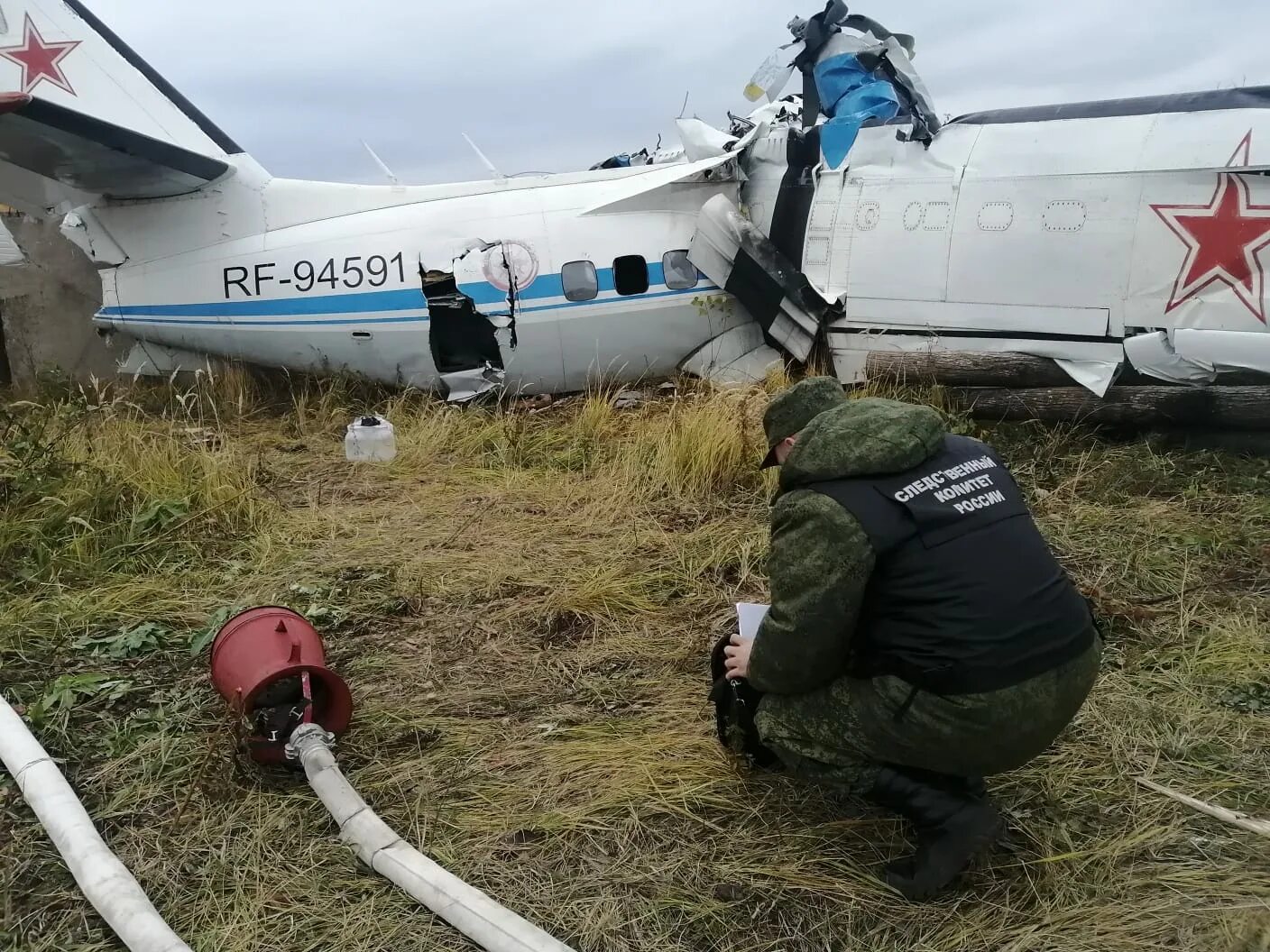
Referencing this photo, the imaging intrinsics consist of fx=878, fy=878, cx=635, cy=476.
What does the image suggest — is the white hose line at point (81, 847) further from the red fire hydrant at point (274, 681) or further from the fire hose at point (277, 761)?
the red fire hydrant at point (274, 681)

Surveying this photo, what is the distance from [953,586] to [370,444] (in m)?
5.43

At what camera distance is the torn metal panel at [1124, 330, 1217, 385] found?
5879 mm

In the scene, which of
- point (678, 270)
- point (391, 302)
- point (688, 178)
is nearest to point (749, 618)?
point (678, 270)

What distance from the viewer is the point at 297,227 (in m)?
8.15

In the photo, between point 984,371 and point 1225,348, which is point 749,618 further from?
point 1225,348

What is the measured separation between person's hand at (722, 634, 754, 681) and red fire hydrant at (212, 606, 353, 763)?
137cm

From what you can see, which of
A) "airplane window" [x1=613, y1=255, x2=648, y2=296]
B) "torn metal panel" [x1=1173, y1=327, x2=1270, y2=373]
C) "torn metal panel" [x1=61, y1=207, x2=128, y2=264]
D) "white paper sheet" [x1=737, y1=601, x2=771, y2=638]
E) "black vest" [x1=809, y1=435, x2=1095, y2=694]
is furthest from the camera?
→ "torn metal panel" [x1=61, y1=207, x2=128, y2=264]

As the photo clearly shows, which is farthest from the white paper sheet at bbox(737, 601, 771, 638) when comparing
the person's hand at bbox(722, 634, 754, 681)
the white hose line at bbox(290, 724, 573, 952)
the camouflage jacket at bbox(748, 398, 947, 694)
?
the white hose line at bbox(290, 724, 573, 952)

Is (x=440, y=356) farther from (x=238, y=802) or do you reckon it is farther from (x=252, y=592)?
(x=238, y=802)

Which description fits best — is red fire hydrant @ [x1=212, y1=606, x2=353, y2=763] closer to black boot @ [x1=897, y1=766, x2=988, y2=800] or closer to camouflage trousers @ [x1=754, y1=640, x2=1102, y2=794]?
camouflage trousers @ [x1=754, y1=640, x2=1102, y2=794]

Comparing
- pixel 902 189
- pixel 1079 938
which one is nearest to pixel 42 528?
pixel 1079 938

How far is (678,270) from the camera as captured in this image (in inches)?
303

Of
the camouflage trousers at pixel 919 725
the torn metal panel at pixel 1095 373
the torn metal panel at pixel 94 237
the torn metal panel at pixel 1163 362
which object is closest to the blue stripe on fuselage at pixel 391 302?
the torn metal panel at pixel 94 237

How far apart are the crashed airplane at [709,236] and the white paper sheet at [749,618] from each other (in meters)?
4.41
